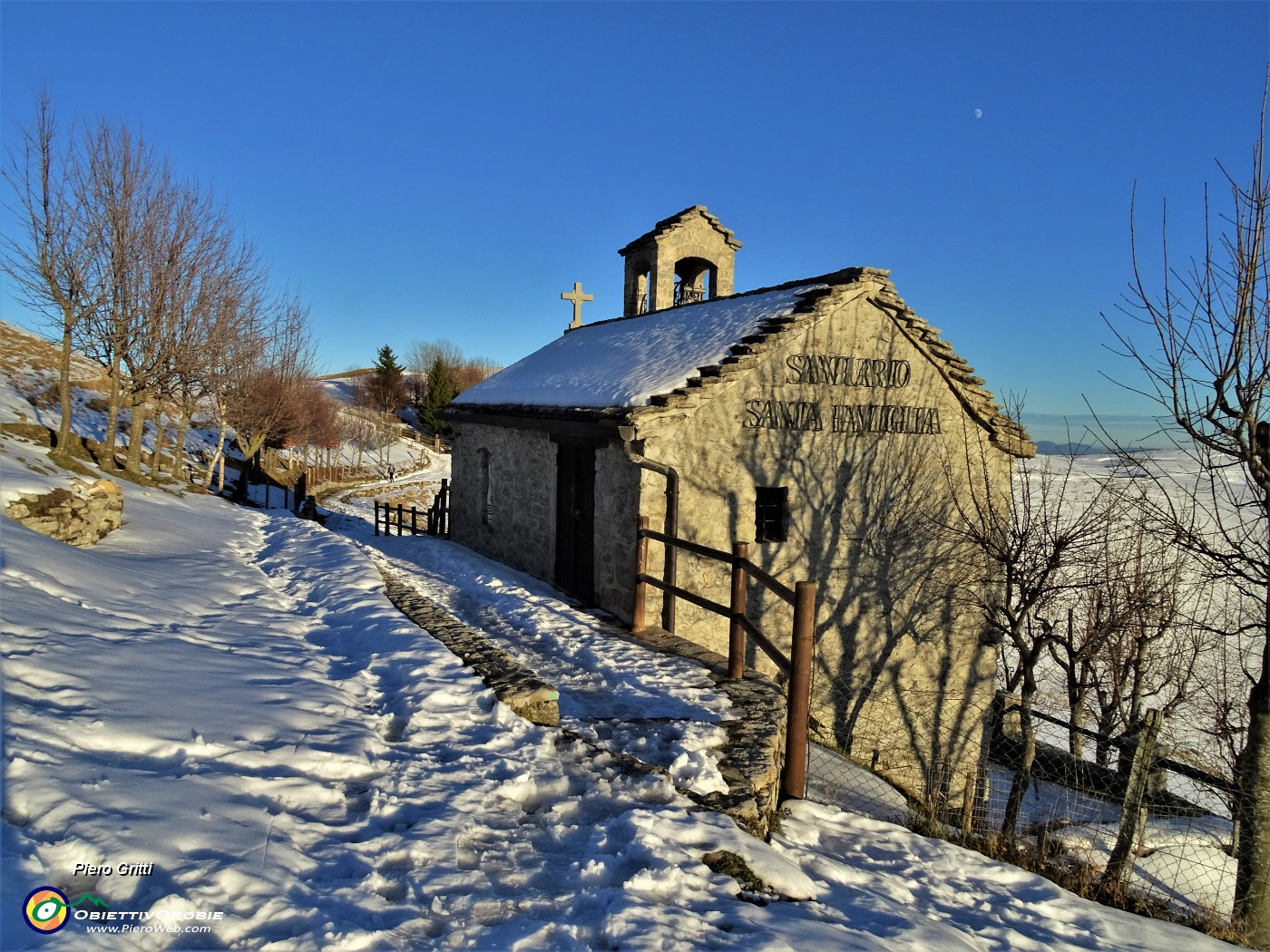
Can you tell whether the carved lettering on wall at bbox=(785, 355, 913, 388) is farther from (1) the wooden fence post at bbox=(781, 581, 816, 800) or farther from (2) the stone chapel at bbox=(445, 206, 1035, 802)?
(1) the wooden fence post at bbox=(781, 581, 816, 800)

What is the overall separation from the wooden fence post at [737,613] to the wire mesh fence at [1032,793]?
120cm

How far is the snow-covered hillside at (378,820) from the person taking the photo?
272 cm

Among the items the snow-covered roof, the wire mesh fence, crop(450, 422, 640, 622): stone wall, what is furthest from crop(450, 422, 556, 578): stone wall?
the wire mesh fence

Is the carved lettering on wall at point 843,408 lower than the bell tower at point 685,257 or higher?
lower

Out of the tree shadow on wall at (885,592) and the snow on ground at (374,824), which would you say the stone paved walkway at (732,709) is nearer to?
the snow on ground at (374,824)

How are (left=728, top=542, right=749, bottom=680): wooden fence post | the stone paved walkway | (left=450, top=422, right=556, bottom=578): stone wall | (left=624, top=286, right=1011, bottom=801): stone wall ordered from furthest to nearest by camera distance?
(left=450, top=422, right=556, bottom=578): stone wall < (left=624, top=286, right=1011, bottom=801): stone wall < (left=728, top=542, right=749, bottom=680): wooden fence post < the stone paved walkway

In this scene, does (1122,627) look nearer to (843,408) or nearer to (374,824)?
(843,408)

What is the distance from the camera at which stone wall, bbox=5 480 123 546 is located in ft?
26.2

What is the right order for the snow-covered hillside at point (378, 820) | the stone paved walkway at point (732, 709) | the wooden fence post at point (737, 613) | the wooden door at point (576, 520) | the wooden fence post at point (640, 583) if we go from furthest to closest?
the wooden door at point (576, 520) → the wooden fence post at point (640, 583) → the wooden fence post at point (737, 613) → the stone paved walkway at point (732, 709) → the snow-covered hillside at point (378, 820)

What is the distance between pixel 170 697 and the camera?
410cm

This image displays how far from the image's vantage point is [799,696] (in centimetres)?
519

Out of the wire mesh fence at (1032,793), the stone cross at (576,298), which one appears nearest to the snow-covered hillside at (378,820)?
the wire mesh fence at (1032,793)

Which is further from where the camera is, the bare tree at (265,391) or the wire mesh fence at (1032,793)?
the bare tree at (265,391)

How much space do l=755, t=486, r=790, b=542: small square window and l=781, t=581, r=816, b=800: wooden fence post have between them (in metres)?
4.88
